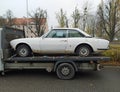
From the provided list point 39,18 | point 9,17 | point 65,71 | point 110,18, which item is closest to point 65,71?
point 65,71

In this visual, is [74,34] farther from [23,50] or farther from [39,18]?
[39,18]

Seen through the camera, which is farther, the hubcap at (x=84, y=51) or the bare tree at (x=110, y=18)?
the bare tree at (x=110, y=18)

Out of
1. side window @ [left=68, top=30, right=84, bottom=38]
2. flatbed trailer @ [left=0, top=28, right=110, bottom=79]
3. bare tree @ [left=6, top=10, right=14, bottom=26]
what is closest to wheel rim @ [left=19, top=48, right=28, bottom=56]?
flatbed trailer @ [left=0, top=28, right=110, bottom=79]

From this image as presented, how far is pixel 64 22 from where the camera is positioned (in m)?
36.9

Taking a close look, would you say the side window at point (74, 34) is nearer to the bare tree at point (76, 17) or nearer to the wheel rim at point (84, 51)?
the wheel rim at point (84, 51)

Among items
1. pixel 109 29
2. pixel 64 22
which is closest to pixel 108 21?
pixel 109 29

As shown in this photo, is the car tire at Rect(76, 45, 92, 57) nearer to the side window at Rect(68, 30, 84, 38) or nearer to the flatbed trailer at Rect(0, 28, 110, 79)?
the flatbed trailer at Rect(0, 28, 110, 79)

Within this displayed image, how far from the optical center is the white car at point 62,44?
8.59m

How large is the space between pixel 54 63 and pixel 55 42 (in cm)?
90

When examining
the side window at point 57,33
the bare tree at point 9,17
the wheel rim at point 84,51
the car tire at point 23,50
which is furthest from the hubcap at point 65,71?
the bare tree at point 9,17

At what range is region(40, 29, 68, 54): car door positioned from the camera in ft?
28.6

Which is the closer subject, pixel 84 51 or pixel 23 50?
pixel 84 51

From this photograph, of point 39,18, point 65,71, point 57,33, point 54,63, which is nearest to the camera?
point 65,71

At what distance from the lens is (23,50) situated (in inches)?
351
